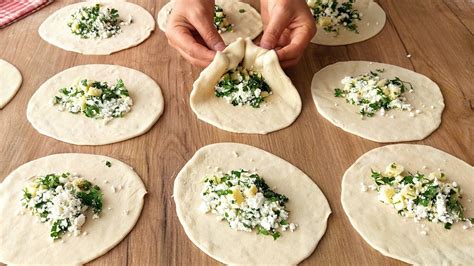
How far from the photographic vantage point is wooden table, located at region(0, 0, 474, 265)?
5.21 feet

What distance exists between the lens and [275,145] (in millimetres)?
1929

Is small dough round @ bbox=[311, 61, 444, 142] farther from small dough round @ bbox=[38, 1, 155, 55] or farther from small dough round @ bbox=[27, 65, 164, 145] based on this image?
small dough round @ bbox=[38, 1, 155, 55]

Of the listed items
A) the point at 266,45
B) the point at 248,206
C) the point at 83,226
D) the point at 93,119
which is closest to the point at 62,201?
the point at 83,226

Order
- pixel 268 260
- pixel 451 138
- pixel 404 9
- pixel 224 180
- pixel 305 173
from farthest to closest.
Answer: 1. pixel 404 9
2. pixel 451 138
3. pixel 305 173
4. pixel 224 180
5. pixel 268 260

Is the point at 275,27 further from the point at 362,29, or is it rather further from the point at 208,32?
the point at 362,29

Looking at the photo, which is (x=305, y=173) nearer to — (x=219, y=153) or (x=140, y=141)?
(x=219, y=153)

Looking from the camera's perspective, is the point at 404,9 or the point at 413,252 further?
the point at 404,9

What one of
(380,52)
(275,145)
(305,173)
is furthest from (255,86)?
(380,52)

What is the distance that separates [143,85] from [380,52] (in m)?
1.24

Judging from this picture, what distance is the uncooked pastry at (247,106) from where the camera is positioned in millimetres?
1985

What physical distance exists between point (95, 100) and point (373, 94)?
1212 millimetres

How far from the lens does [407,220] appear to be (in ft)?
5.44

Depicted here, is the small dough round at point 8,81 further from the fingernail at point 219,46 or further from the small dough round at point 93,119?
the fingernail at point 219,46

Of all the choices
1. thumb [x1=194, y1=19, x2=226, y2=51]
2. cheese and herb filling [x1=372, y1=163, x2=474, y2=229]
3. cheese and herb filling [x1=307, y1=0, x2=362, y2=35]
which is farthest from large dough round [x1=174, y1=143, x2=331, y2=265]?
cheese and herb filling [x1=307, y1=0, x2=362, y2=35]
